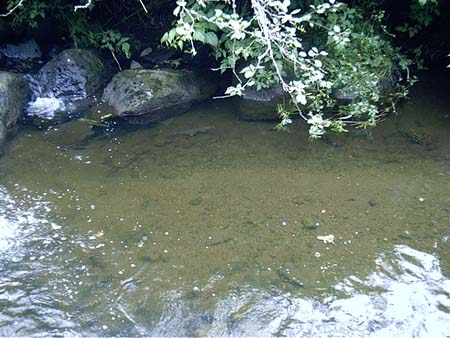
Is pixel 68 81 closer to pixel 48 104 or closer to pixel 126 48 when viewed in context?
pixel 48 104

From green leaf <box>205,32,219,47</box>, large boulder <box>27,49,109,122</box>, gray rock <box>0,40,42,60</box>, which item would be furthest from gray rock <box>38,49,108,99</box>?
green leaf <box>205,32,219,47</box>

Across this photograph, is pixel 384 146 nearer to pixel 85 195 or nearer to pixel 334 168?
pixel 334 168

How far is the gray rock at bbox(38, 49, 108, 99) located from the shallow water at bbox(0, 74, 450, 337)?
3.14 feet

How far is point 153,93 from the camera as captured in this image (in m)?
5.14

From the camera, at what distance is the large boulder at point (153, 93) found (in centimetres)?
509

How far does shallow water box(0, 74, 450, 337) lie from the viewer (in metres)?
2.77

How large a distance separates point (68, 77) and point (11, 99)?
31.7 inches

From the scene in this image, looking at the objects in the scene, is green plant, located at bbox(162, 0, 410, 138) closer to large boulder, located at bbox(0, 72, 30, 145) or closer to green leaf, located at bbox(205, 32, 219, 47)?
green leaf, located at bbox(205, 32, 219, 47)

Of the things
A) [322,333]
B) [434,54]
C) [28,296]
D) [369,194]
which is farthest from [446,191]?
[28,296]

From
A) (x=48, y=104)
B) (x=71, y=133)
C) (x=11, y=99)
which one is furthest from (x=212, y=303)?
(x=48, y=104)

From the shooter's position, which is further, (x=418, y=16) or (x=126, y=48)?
(x=126, y=48)

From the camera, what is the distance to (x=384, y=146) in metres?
4.38

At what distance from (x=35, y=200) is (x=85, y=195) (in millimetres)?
397

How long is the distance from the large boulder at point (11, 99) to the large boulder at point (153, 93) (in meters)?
0.89
